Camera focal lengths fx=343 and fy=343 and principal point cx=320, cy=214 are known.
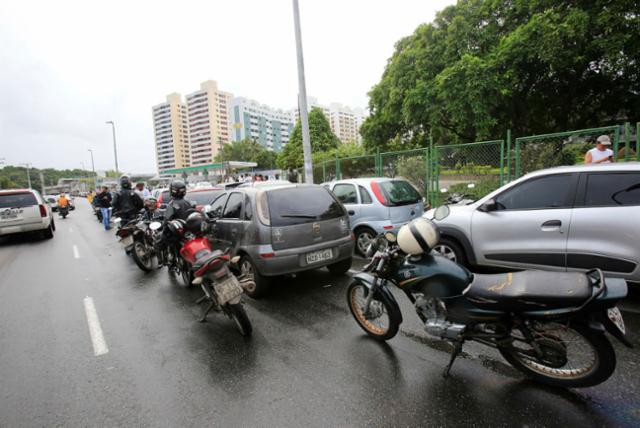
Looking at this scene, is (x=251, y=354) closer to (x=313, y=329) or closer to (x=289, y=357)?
(x=289, y=357)

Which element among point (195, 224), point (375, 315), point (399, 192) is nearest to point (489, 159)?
point (399, 192)

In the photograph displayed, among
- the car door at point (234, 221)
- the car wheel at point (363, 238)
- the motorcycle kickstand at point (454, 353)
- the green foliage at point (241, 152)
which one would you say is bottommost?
the motorcycle kickstand at point (454, 353)

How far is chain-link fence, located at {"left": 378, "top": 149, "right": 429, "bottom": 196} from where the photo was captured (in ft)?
34.8

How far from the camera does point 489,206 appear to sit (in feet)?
15.2

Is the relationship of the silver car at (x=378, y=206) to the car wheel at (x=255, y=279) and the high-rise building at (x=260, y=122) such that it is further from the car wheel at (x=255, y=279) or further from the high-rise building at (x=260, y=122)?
the high-rise building at (x=260, y=122)

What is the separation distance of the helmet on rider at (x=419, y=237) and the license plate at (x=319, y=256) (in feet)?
6.50

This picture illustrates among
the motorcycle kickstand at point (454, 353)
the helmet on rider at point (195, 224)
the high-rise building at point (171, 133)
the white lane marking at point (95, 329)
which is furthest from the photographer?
the high-rise building at point (171, 133)

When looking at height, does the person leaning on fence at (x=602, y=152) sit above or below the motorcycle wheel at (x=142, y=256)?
above

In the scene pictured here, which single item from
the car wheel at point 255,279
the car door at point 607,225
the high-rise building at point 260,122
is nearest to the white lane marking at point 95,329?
the car wheel at point 255,279

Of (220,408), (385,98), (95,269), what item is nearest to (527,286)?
(220,408)

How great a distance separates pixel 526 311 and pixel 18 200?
1366 cm

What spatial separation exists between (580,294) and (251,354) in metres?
2.68

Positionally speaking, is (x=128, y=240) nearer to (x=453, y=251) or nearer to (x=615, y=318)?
(x=453, y=251)

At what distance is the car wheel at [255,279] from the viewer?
4.59 m
